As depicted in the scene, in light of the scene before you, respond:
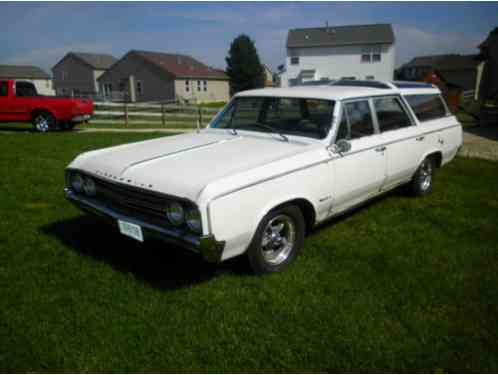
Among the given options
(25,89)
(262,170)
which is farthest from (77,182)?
(25,89)

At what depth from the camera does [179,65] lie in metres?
44.3

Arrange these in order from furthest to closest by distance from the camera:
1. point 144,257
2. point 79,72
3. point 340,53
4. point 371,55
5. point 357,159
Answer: point 79,72 → point 340,53 → point 371,55 → point 357,159 → point 144,257

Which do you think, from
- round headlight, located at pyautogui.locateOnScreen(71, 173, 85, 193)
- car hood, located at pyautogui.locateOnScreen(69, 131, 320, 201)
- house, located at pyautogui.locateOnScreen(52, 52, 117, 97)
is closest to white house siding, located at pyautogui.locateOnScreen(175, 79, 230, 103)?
house, located at pyautogui.locateOnScreen(52, 52, 117, 97)

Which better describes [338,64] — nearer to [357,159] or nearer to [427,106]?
[427,106]

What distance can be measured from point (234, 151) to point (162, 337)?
1815 mm

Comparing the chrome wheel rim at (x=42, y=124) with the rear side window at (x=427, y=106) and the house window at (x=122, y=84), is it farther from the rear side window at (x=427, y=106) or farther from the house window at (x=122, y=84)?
the house window at (x=122, y=84)

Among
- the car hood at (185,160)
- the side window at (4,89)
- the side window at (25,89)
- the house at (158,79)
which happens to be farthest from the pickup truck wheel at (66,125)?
the house at (158,79)

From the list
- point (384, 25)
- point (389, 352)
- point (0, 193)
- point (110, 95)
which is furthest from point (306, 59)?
point (389, 352)

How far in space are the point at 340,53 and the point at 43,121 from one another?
34542mm

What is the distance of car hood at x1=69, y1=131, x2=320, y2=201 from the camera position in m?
3.16

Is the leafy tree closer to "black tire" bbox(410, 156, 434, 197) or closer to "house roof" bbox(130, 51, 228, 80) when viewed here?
"house roof" bbox(130, 51, 228, 80)

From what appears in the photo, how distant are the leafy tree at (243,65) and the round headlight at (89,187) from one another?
169ft

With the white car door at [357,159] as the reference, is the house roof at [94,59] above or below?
above

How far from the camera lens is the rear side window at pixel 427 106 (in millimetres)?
5582
